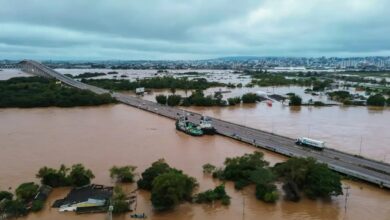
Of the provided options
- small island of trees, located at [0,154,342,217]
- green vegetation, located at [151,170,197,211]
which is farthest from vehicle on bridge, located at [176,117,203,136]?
green vegetation, located at [151,170,197,211]

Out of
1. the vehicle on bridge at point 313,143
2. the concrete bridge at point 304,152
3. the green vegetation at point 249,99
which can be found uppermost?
the green vegetation at point 249,99

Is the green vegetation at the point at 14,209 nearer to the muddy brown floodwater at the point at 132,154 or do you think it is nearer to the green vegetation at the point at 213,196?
the muddy brown floodwater at the point at 132,154

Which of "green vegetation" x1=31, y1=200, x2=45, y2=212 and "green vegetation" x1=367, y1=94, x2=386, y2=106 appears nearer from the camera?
"green vegetation" x1=31, y1=200, x2=45, y2=212

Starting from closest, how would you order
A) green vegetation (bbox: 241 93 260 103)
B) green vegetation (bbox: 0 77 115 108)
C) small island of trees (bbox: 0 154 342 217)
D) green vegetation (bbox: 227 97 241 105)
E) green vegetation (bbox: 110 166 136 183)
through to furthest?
small island of trees (bbox: 0 154 342 217), green vegetation (bbox: 110 166 136 183), green vegetation (bbox: 0 77 115 108), green vegetation (bbox: 227 97 241 105), green vegetation (bbox: 241 93 260 103)

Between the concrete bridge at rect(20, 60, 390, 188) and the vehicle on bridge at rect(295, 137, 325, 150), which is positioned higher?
the vehicle on bridge at rect(295, 137, 325, 150)

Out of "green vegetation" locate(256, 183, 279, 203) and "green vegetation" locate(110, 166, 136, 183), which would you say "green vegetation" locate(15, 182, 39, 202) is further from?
"green vegetation" locate(256, 183, 279, 203)

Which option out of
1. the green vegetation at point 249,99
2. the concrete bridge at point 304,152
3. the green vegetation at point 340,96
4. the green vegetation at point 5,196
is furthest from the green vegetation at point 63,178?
the green vegetation at point 340,96
